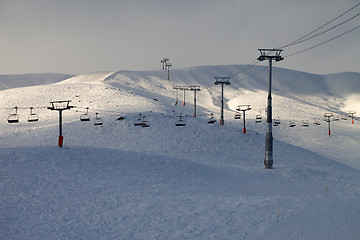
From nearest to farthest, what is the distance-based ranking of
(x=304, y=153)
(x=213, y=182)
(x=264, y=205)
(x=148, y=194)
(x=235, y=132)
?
(x=264, y=205)
(x=148, y=194)
(x=213, y=182)
(x=304, y=153)
(x=235, y=132)

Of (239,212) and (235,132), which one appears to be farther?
(235,132)

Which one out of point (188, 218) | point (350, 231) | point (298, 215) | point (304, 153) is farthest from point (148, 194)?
point (304, 153)

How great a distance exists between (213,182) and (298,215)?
7.92 meters

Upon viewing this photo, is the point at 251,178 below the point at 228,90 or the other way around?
below

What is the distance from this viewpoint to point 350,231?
461 inches

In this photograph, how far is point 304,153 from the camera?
37.1 metres

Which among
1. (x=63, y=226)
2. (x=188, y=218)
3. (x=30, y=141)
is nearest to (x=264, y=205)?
(x=188, y=218)

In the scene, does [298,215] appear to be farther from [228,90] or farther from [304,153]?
[228,90]

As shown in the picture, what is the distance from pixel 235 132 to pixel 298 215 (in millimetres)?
31212

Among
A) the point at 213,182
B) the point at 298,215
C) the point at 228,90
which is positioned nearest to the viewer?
the point at 298,215

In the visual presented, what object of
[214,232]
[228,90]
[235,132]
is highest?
[228,90]

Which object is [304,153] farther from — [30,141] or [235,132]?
[30,141]

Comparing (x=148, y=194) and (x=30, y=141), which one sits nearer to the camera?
(x=148, y=194)

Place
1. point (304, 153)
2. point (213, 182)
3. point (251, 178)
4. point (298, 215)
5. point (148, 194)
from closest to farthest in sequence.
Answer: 1. point (298, 215)
2. point (148, 194)
3. point (213, 182)
4. point (251, 178)
5. point (304, 153)
